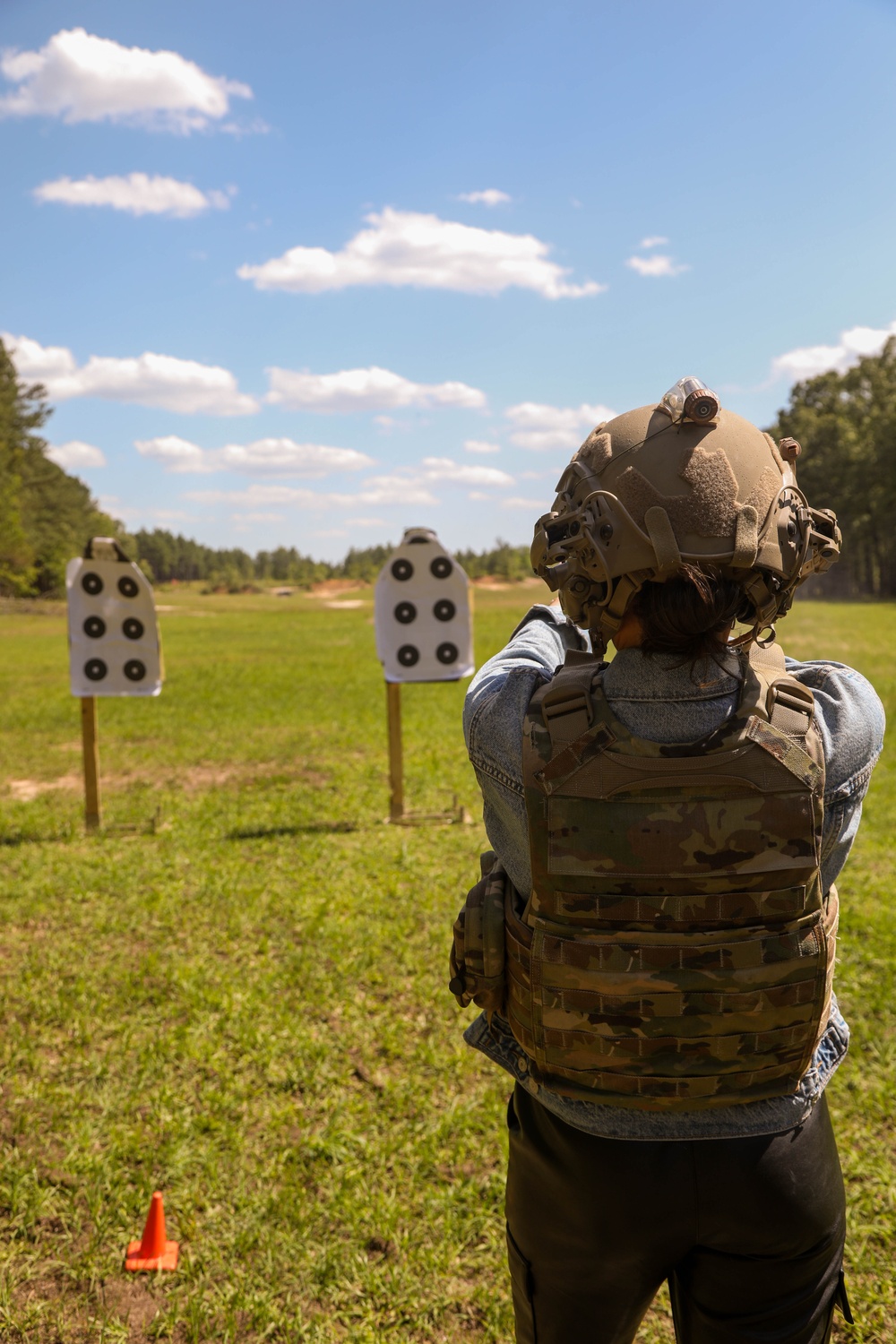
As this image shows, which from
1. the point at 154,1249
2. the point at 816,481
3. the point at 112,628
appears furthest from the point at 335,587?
the point at 154,1249

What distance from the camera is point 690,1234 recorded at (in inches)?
51.6

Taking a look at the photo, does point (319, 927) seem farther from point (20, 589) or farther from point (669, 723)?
point (20, 589)

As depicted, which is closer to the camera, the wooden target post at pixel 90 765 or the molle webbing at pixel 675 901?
the molle webbing at pixel 675 901

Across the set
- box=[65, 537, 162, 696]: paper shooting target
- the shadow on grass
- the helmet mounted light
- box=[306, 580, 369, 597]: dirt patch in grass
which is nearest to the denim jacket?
the helmet mounted light

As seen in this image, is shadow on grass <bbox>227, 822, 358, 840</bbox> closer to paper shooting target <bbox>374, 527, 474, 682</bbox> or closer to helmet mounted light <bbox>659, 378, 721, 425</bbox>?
paper shooting target <bbox>374, 527, 474, 682</bbox>

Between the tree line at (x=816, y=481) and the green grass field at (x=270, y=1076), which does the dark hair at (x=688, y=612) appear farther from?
the tree line at (x=816, y=481)

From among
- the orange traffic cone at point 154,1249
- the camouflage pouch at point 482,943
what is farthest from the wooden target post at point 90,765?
the camouflage pouch at point 482,943

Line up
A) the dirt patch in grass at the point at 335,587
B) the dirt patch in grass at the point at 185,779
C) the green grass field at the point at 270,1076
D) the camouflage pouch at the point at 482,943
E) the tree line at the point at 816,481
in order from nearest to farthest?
the camouflage pouch at the point at 482,943
the green grass field at the point at 270,1076
the dirt patch in grass at the point at 185,779
the tree line at the point at 816,481
the dirt patch in grass at the point at 335,587

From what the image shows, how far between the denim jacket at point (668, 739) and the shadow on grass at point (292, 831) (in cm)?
530

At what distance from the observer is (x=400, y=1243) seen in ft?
8.79

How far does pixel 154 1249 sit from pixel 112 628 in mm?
4915

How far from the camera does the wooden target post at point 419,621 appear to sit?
6.78 metres

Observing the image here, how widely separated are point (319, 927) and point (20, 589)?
39.4 m

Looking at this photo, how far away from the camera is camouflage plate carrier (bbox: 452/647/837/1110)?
1203mm
